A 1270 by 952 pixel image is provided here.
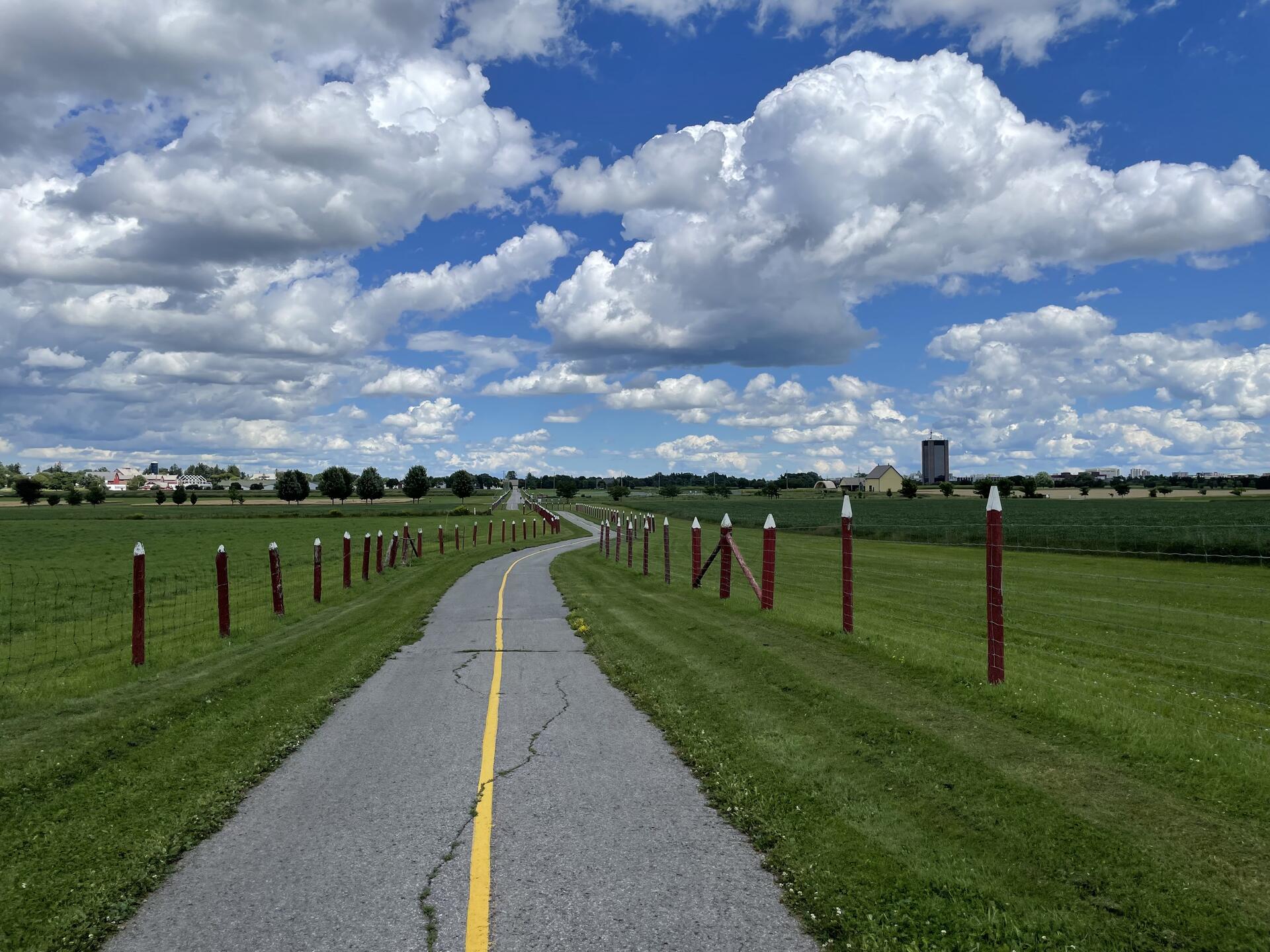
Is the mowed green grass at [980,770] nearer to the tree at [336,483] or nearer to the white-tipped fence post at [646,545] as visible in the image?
the white-tipped fence post at [646,545]

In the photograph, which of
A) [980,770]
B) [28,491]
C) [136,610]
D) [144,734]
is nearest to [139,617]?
[136,610]

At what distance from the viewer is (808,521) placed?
250 ft

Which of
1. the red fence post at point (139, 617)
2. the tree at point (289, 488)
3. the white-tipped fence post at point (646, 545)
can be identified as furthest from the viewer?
the tree at point (289, 488)

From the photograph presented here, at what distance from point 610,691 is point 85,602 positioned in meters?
19.7

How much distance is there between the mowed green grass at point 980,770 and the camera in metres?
4.67

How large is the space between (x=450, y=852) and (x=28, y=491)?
17220 cm

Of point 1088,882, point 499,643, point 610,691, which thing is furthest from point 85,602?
point 1088,882

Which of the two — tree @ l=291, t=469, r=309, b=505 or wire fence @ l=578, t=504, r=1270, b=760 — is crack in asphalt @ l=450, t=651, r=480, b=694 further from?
tree @ l=291, t=469, r=309, b=505

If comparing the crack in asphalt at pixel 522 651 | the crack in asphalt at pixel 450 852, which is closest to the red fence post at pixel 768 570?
the crack in asphalt at pixel 522 651

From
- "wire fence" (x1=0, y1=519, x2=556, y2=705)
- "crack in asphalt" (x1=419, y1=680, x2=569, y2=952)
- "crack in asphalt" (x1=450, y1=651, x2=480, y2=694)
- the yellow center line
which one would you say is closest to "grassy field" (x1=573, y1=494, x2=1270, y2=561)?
"crack in asphalt" (x1=419, y1=680, x2=569, y2=952)

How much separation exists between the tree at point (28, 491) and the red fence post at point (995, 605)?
171785 millimetres

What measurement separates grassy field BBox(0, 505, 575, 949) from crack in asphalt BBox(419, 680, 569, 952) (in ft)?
5.44

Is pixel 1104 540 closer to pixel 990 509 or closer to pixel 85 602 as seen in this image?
pixel 990 509

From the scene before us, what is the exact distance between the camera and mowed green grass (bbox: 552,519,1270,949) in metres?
4.67
